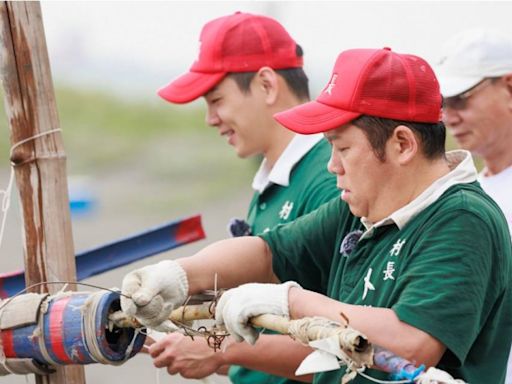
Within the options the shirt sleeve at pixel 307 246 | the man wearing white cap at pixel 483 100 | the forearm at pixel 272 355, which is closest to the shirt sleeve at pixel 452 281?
the shirt sleeve at pixel 307 246

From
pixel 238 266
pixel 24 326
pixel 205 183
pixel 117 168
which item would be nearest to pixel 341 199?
pixel 238 266

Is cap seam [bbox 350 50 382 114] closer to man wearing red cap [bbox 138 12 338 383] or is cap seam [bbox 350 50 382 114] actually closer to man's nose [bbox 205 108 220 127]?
man wearing red cap [bbox 138 12 338 383]

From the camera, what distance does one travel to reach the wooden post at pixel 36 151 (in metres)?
3.54

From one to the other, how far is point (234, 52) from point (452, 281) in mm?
1839

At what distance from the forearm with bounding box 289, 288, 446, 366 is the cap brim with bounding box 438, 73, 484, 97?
6.36 ft

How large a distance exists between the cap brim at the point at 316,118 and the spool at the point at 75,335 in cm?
74

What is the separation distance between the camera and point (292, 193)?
3955mm

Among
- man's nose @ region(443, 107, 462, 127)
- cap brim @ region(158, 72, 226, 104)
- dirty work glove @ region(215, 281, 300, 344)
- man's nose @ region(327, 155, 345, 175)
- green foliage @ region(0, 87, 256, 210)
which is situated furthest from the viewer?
green foliage @ region(0, 87, 256, 210)

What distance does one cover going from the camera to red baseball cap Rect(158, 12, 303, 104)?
13.7 ft

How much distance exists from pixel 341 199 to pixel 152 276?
24.2 inches

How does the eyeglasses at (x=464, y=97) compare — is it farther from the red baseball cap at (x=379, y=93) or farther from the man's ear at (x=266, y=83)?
the red baseball cap at (x=379, y=93)

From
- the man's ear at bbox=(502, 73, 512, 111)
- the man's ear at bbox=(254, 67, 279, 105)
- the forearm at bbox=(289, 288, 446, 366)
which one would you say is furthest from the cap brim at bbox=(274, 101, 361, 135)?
the man's ear at bbox=(502, 73, 512, 111)

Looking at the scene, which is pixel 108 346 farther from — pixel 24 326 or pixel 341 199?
pixel 341 199

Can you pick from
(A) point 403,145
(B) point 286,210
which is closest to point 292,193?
(B) point 286,210
